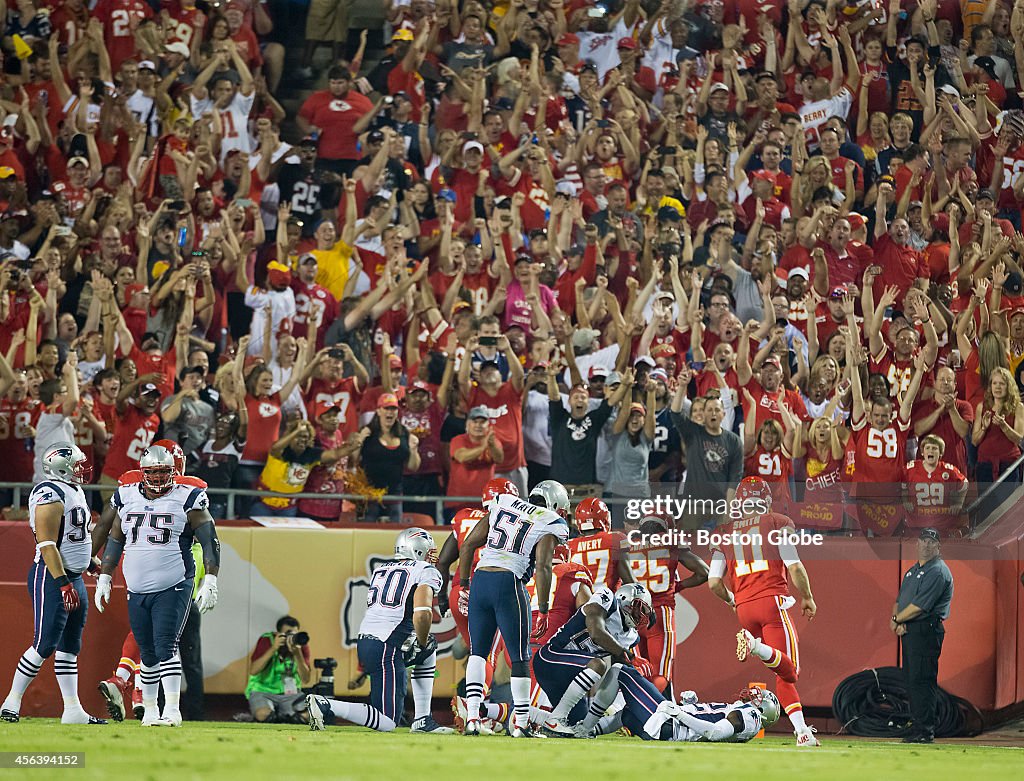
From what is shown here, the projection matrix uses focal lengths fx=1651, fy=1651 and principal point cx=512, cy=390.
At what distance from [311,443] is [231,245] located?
2899mm

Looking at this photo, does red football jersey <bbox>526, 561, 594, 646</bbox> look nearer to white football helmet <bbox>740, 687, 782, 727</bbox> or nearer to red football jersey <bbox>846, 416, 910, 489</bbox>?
white football helmet <bbox>740, 687, 782, 727</bbox>

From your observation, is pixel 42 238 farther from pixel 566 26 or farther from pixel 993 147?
pixel 993 147

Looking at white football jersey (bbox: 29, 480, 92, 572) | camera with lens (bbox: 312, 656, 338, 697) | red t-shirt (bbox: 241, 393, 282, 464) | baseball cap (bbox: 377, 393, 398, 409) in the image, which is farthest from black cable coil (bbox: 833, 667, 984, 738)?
white football jersey (bbox: 29, 480, 92, 572)

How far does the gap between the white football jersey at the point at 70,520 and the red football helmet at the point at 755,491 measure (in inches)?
198

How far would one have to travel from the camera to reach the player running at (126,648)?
11578 mm

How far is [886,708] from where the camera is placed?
13844 millimetres

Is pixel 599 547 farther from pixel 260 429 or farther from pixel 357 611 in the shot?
pixel 260 429

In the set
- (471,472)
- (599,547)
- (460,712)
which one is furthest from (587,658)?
(471,472)

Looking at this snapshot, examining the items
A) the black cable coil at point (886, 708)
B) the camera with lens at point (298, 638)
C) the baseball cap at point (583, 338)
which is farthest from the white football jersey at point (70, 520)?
the black cable coil at point (886, 708)

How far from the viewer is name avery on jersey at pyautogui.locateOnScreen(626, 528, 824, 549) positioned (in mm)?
12516

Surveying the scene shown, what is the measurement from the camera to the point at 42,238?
16.0 m

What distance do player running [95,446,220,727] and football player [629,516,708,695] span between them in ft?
11.5

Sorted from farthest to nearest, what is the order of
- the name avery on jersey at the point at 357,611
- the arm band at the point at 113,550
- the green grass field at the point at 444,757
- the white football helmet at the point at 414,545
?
the name avery on jersey at the point at 357,611
the white football helmet at the point at 414,545
the arm band at the point at 113,550
the green grass field at the point at 444,757

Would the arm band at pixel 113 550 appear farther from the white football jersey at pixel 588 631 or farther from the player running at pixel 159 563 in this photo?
the white football jersey at pixel 588 631
